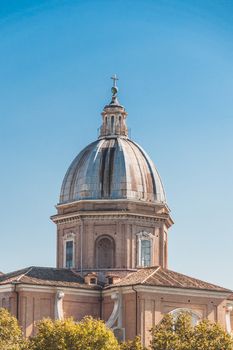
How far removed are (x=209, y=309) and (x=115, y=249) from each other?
30.1 ft

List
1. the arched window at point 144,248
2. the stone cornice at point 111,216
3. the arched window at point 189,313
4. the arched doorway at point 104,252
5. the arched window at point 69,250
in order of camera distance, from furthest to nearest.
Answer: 1. the arched window at point 69,250
2. the arched window at point 144,248
3. the arched doorway at point 104,252
4. the stone cornice at point 111,216
5. the arched window at point 189,313

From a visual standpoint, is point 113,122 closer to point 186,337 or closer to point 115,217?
point 115,217

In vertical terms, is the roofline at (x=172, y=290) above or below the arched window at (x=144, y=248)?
below

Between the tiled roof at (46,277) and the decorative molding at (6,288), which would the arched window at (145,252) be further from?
the decorative molding at (6,288)

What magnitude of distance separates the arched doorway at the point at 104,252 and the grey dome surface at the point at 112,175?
10.7 ft

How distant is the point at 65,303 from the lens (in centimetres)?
7806

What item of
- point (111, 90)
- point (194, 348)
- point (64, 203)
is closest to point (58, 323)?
point (194, 348)

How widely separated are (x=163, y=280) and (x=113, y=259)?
679 cm

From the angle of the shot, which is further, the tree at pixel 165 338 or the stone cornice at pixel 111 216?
the stone cornice at pixel 111 216

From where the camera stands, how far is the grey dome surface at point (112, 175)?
84.6m

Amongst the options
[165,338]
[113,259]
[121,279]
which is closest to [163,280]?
[121,279]

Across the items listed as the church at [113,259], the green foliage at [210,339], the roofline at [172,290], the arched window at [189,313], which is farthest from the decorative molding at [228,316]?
the green foliage at [210,339]

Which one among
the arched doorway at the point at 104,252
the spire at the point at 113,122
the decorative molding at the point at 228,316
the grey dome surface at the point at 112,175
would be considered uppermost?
the spire at the point at 113,122

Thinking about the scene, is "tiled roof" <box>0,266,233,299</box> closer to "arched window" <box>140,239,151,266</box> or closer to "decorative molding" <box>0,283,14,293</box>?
"decorative molding" <box>0,283,14,293</box>
